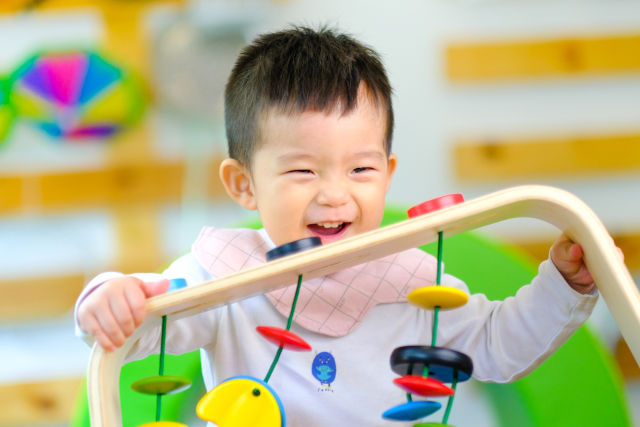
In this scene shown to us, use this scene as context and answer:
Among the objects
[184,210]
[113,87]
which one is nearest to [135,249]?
[184,210]

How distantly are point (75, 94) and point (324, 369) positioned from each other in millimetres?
864

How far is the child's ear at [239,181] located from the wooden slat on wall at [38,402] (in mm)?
748

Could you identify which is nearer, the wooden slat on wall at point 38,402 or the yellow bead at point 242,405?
the yellow bead at point 242,405

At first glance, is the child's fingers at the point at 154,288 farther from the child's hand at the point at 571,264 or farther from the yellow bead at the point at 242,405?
the child's hand at the point at 571,264

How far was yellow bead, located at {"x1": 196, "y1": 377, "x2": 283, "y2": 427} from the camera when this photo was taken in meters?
0.53

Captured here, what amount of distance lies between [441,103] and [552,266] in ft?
2.85

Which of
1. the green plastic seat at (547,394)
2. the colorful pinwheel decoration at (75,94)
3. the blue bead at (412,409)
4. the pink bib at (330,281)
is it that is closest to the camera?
the blue bead at (412,409)

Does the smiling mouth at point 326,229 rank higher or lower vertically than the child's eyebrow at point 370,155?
lower

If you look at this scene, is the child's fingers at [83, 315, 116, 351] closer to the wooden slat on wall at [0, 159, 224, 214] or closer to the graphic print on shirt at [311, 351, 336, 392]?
the graphic print on shirt at [311, 351, 336, 392]

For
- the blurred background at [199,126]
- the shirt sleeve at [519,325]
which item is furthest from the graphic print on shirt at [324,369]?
the blurred background at [199,126]

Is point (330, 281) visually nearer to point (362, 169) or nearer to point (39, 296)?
point (362, 169)

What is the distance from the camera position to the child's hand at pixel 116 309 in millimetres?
530

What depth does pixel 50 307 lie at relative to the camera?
143cm

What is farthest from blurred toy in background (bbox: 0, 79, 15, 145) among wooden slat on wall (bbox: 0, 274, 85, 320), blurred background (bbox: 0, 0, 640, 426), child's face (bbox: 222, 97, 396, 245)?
child's face (bbox: 222, 97, 396, 245)
